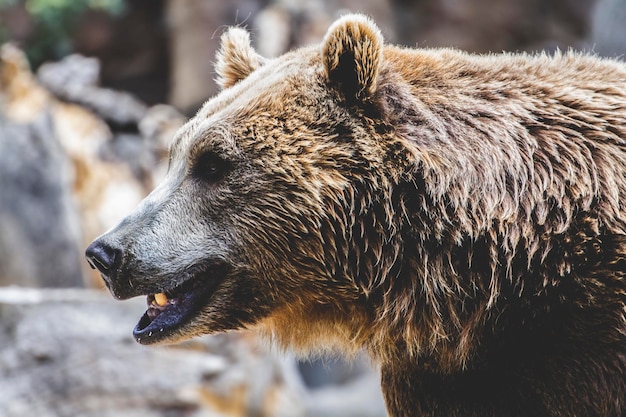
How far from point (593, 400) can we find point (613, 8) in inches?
286

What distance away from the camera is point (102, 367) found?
18.7 feet

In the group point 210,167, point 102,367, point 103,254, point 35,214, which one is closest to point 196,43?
point 35,214

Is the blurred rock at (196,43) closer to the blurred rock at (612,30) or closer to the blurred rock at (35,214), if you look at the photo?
the blurred rock at (35,214)

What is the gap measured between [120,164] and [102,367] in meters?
6.57

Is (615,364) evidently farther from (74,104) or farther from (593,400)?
(74,104)

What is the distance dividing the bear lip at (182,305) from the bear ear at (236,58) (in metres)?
1.04

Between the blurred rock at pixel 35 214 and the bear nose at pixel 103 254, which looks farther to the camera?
the blurred rock at pixel 35 214

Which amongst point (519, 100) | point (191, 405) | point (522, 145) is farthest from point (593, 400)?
point (191, 405)

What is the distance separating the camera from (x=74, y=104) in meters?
12.6

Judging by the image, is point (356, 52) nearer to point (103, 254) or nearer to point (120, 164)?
point (103, 254)

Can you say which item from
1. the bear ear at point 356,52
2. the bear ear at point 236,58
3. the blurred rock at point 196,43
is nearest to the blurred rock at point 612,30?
the bear ear at point 236,58

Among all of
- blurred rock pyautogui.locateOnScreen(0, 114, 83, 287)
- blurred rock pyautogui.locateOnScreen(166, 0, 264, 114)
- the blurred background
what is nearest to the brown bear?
the blurred background

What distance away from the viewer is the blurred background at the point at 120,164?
5.69m

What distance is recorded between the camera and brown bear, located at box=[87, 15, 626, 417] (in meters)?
2.63
